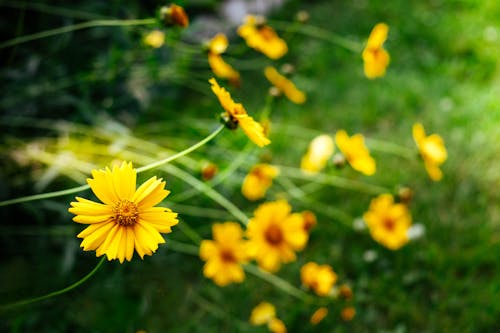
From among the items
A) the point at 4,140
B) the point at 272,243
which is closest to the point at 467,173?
the point at 272,243

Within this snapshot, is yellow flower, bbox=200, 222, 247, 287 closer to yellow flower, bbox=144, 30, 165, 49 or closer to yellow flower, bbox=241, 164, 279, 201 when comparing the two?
yellow flower, bbox=241, 164, 279, 201

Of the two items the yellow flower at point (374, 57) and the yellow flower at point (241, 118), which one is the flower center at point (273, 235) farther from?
the yellow flower at point (241, 118)

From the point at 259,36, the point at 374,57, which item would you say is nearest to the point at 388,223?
the point at 374,57

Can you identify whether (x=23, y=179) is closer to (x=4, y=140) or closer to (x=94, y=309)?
(x=4, y=140)

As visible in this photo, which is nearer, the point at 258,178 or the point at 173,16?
the point at 173,16

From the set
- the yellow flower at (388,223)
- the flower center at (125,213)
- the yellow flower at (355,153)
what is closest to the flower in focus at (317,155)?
the yellow flower at (355,153)

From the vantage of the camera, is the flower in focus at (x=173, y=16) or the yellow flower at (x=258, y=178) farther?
the yellow flower at (x=258, y=178)

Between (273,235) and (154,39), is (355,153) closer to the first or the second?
(273,235)
